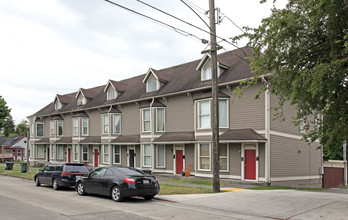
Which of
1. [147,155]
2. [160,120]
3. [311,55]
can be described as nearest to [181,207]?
[311,55]

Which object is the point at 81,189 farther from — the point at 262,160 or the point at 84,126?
the point at 84,126

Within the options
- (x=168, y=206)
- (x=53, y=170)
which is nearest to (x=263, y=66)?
(x=168, y=206)

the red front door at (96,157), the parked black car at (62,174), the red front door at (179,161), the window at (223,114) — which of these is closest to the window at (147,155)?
the red front door at (179,161)

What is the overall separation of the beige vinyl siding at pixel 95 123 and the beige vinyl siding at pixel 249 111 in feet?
54.8

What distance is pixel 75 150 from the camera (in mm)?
37812

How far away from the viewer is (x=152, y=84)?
28.6 m

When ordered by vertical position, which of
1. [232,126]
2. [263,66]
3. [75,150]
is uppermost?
[263,66]

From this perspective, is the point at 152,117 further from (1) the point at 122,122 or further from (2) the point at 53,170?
(2) the point at 53,170

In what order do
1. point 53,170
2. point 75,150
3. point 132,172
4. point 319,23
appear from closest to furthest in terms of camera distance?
point 319,23
point 132,172
point 53,170
point 75,150

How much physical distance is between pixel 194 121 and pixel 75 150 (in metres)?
19.3

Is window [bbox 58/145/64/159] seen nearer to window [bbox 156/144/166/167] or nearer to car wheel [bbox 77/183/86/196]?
window [bbox 156/144/166/167]

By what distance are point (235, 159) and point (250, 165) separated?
3.77 ft

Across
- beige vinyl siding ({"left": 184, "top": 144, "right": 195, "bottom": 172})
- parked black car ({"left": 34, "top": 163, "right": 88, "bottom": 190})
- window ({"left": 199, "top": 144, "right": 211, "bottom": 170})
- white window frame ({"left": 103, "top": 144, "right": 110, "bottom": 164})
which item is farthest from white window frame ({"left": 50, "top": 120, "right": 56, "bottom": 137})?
window ({"left": 199, "top": 144, "right": 211, "bottom": 170})

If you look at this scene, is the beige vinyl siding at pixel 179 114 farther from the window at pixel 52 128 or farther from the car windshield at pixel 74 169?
the window at pixel 52 128
